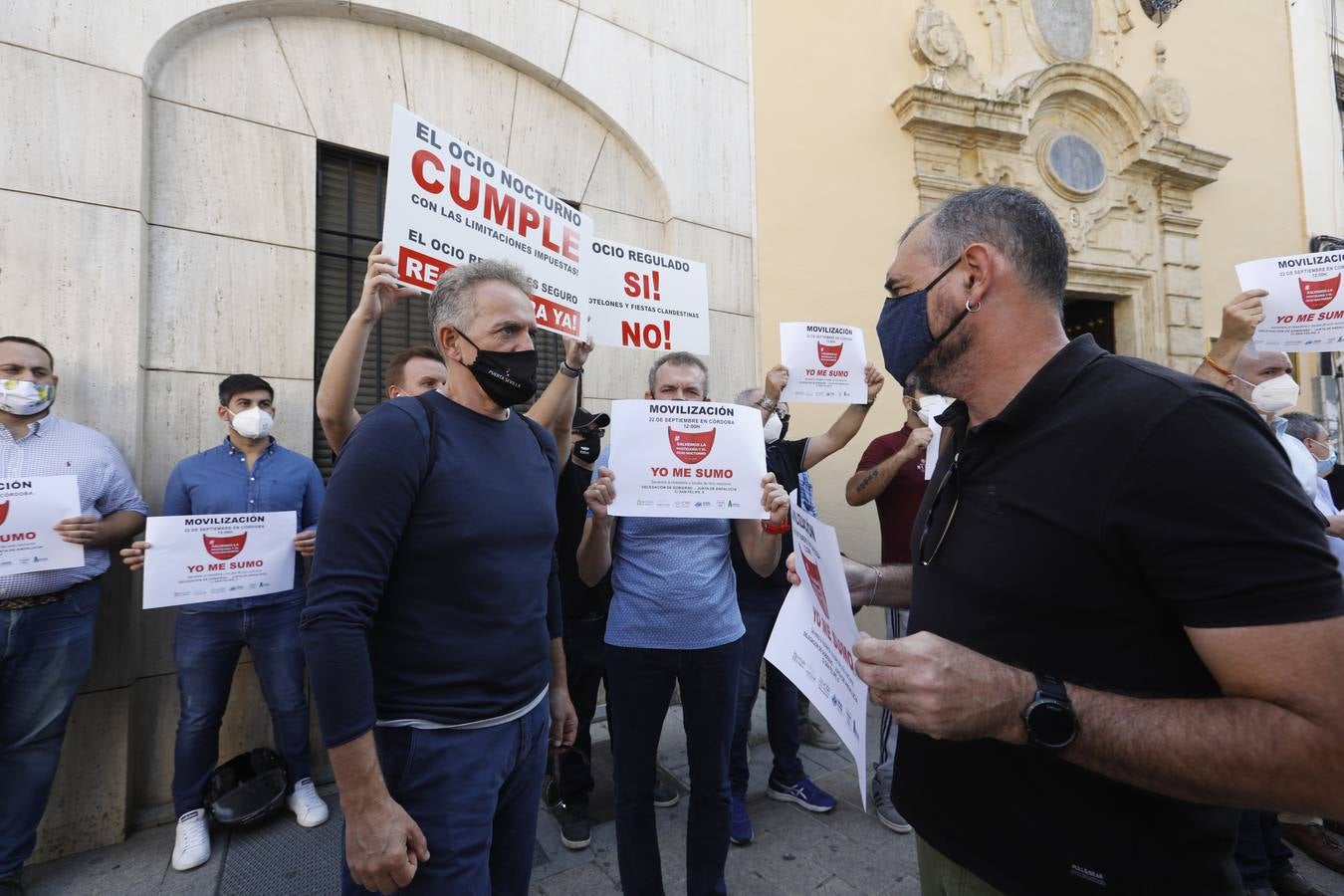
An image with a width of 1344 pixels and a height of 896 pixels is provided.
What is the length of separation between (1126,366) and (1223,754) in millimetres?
616

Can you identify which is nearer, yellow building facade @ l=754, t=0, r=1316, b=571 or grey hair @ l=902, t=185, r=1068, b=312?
grey hair @ l=902, t=185, r=1068, b=312

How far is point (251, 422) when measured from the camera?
3.35 metres

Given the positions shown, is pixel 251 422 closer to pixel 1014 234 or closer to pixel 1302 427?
pixel 1014 234

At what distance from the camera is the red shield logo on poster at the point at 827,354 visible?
401 centimetres

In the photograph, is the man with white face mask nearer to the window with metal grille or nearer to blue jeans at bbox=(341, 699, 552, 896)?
blue jeans at bbox=(341, 699, 552, 896)

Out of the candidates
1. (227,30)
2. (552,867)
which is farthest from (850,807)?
(227,30)

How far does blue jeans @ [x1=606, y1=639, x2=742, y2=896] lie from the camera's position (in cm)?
246

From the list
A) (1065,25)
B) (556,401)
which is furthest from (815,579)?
(1065,25)

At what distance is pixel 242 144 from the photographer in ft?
12.4

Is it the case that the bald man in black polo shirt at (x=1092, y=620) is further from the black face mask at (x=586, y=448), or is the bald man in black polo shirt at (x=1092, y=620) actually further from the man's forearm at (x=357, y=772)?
the black face mask at (x=586, y=448)

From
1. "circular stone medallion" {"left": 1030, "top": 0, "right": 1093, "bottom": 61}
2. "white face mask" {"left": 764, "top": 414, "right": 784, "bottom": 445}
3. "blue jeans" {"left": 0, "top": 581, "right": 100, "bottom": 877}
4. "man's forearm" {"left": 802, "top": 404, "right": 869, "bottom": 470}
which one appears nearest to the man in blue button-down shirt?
"blue jeans" {"left": 0, "top": 581, "right": 100, "bottom": 877}

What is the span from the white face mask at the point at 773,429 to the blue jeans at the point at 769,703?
0.86 meters

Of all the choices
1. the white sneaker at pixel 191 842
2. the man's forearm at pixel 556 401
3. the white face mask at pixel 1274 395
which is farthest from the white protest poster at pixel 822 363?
the white sneaker at pixel 191 842

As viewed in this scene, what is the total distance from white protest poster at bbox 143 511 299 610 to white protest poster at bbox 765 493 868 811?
107 inches
